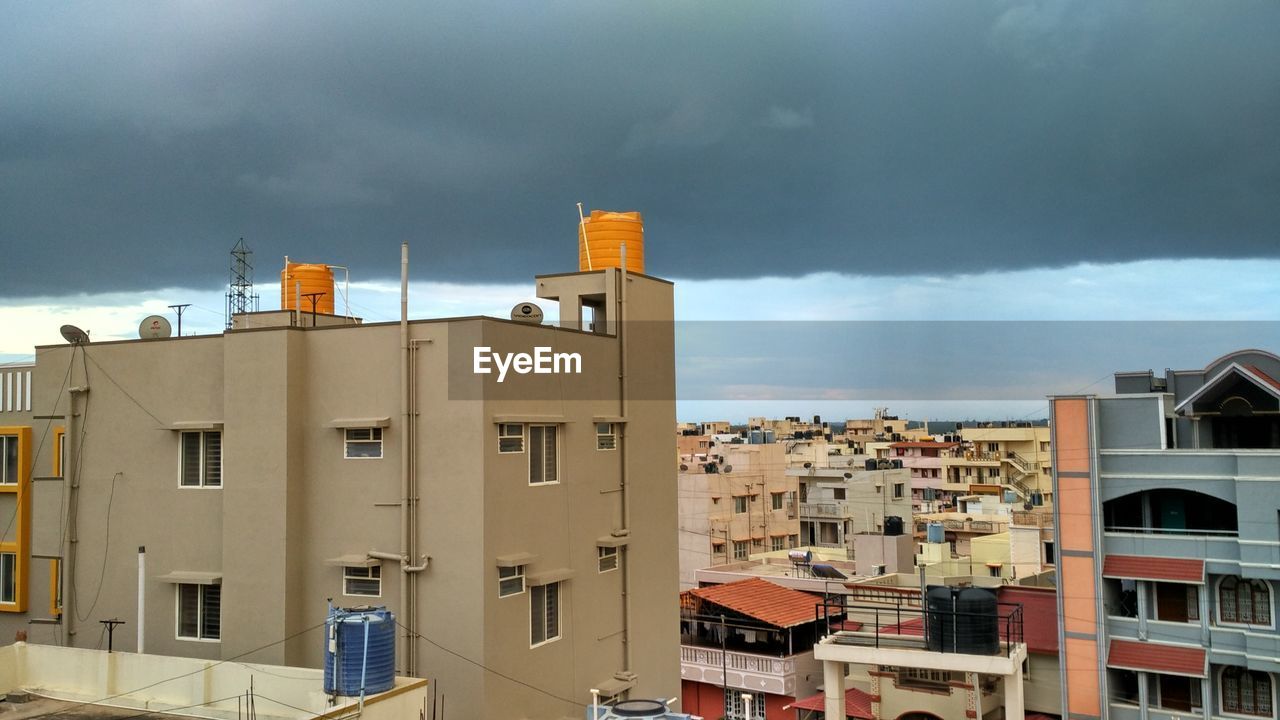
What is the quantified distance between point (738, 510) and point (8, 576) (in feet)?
189

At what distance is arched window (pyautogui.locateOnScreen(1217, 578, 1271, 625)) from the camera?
3083 cm

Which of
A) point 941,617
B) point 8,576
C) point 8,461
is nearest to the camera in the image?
point 8,576

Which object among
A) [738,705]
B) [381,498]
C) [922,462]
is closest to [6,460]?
[381,498]

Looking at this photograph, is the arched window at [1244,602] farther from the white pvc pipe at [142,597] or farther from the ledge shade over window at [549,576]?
the white pvc pipe at [142,597]

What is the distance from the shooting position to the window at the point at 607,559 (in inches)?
1038

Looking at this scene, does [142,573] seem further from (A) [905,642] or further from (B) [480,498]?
(A) [905,642]

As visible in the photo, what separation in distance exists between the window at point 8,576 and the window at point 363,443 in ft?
39.6

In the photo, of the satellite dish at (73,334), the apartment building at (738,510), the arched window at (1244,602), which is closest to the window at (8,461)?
the satellite dish at (73,334)

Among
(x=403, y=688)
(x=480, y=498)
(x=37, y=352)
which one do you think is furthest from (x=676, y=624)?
(x=37, y=352)

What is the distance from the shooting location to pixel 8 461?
29.4 metres

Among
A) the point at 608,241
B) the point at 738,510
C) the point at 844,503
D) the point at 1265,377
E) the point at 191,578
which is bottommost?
the point at 844,503

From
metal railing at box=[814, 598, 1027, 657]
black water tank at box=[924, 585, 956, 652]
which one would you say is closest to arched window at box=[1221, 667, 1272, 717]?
metal railing at box=[814, 598, 1027, 657]

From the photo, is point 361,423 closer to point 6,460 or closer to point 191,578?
point 191,578

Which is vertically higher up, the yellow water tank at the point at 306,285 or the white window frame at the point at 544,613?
the yellow water tank at the point at 306,285
